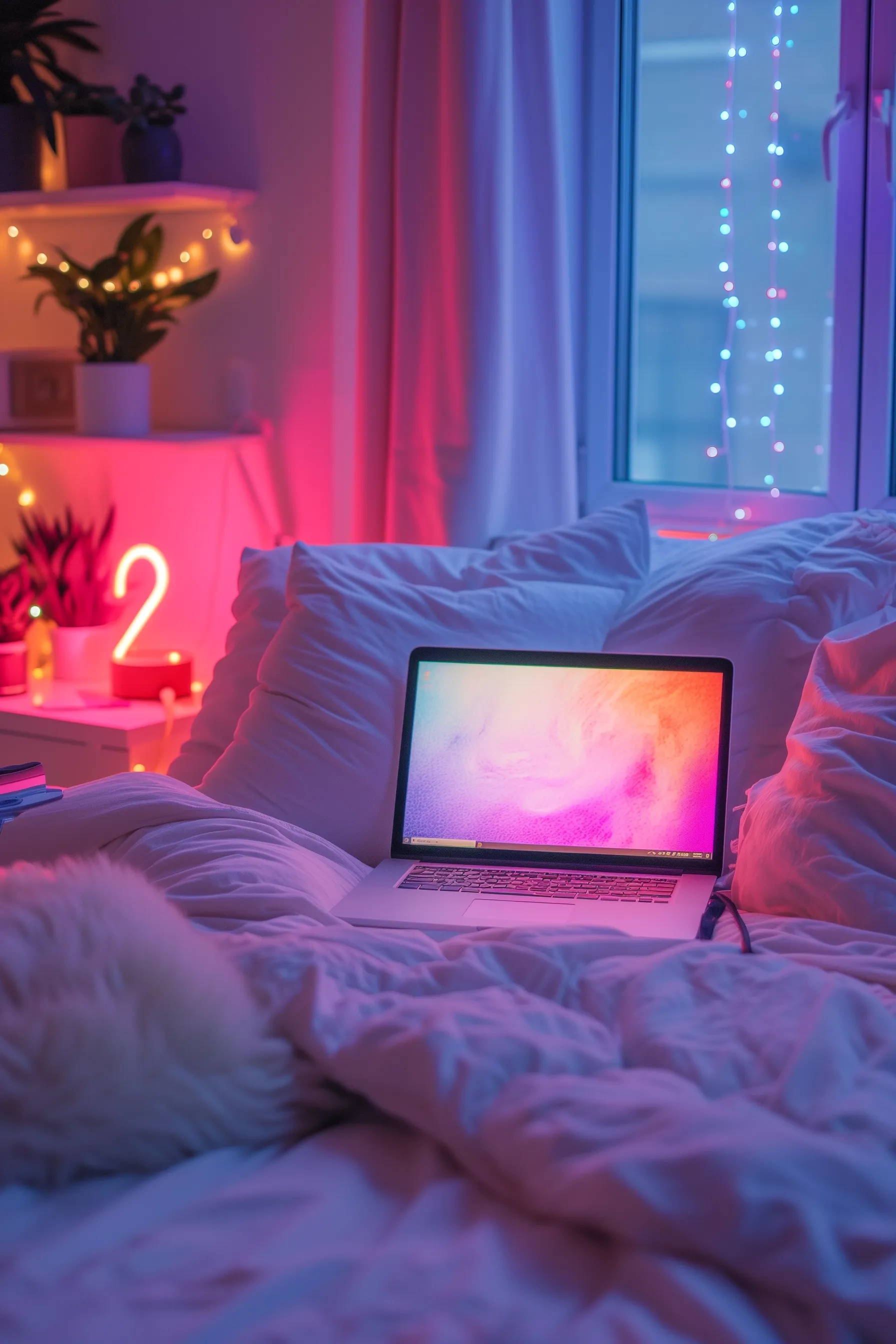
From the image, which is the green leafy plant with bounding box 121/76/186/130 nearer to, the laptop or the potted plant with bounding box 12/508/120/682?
the potted plant with bounding box 12/508/120/682

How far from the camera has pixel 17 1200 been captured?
72 cm

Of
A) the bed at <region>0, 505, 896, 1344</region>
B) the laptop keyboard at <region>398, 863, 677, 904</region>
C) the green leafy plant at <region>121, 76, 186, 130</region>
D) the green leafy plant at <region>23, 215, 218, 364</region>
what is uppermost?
the green leafy plant at <region>121, 76, 186, 130</region>

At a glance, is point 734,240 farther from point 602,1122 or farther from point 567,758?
→ point 602,1122

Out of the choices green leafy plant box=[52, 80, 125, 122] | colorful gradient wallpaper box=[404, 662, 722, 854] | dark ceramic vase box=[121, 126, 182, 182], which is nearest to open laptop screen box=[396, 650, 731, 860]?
colorful gradient wallpaper box=[404, 662, 722, 854]

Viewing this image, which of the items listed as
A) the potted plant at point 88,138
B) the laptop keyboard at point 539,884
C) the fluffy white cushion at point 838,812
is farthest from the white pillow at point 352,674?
the potted plant at point 88,138

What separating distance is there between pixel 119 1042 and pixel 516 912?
0.57 meters

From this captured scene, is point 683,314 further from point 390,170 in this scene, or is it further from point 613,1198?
point 613,1198

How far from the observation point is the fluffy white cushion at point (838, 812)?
1151 mm

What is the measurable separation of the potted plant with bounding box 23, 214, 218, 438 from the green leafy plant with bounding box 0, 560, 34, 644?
315 millimetres

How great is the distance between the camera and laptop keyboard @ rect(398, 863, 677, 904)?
1313 mm

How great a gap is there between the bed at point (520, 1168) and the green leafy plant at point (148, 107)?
1.83 metres

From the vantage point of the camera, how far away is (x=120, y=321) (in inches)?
99.7

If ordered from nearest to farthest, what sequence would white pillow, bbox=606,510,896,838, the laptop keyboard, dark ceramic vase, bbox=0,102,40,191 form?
the laptop keyboard, white pillow, bbox=606,510,896,838, dark ceramic vase, bbox=0,102,40,191

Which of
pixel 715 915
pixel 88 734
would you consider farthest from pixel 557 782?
pixel 88 734
